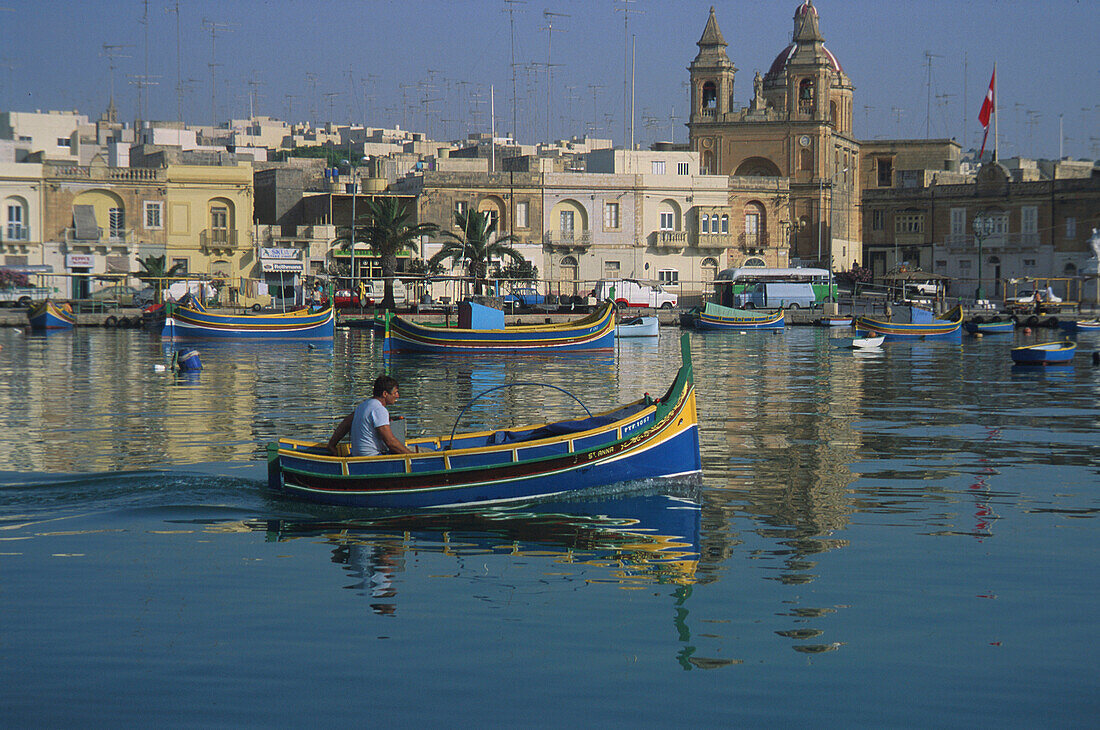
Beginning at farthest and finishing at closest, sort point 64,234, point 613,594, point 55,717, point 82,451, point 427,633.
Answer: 1. point 64,234
2. point 82,451
3. point 613,594
4. point 427,633
5. point 55,717

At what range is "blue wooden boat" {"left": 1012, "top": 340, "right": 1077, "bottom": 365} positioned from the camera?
37688 mm

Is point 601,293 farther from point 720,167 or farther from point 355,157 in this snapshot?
point 355,157

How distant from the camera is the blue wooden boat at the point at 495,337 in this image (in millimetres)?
44062

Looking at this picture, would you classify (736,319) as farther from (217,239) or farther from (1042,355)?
(217,239)

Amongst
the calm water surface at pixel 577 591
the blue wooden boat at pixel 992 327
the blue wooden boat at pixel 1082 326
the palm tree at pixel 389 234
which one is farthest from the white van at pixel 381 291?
the calm water surface at pixel 577 591

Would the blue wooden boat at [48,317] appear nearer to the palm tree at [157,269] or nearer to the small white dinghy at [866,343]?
the palm tree at [157,269]

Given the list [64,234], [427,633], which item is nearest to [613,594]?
[427,633]

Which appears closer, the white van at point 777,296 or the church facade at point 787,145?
the white van at point 777,296

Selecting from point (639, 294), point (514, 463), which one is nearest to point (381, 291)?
point (639, 294)

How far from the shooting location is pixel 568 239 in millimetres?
72938

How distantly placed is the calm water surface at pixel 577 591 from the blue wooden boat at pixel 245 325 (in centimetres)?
2932

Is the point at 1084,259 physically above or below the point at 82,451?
above

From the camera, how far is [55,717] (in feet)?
25.8

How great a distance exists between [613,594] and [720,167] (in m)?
72.8
